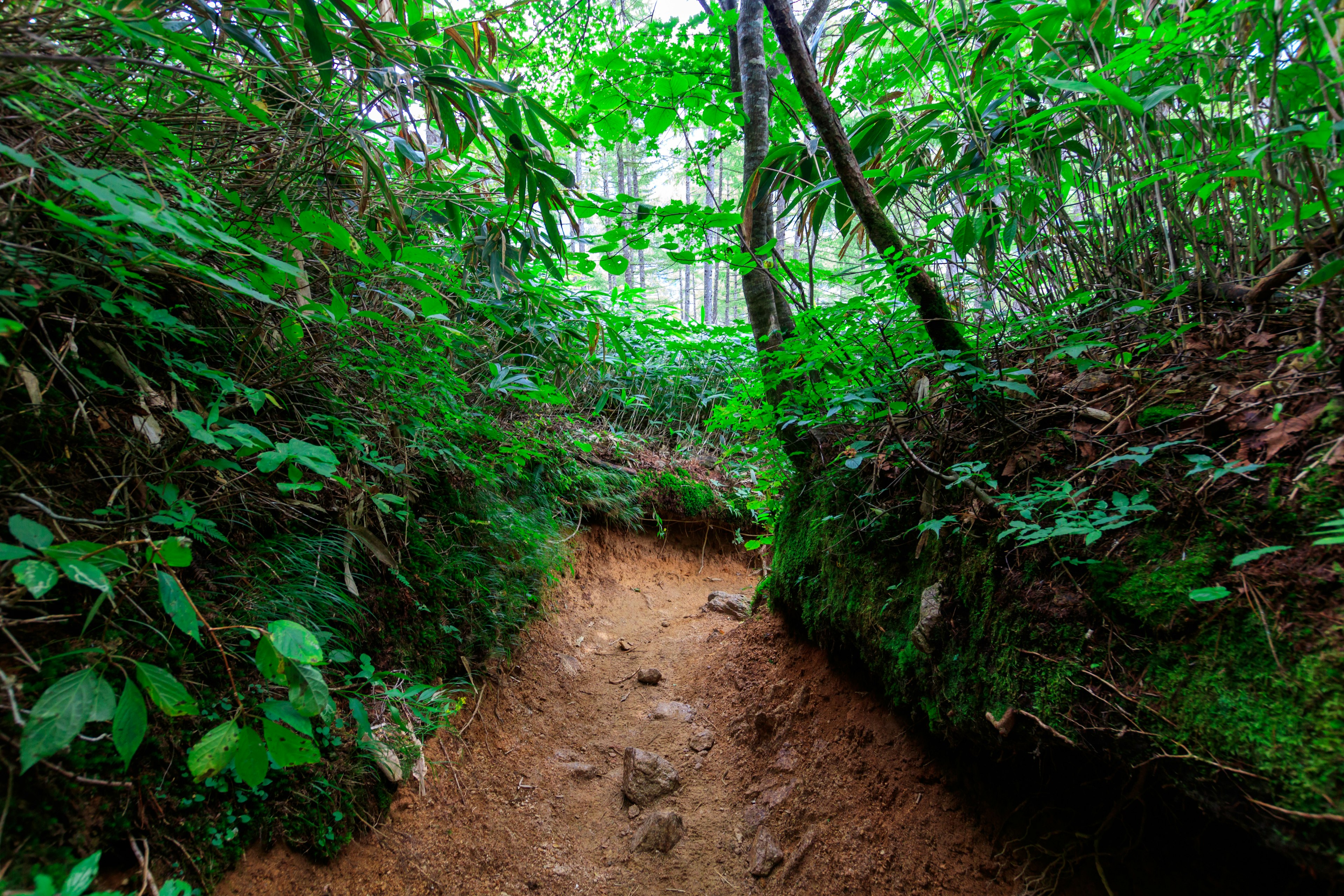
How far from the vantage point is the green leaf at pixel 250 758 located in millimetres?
1147

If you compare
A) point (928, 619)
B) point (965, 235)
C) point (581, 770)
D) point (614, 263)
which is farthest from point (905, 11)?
point (581, 770)

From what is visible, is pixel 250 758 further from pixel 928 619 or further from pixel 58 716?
pixel 928 619

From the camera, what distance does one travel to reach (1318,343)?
1317 millimetres

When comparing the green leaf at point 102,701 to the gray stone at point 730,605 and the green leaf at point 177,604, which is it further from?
the gray stone at point 730,605

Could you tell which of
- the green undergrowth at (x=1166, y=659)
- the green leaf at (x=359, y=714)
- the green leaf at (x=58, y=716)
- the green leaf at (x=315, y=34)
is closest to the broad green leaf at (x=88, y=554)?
the green leaf at (x=58, y=716)

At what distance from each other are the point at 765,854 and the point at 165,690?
7.80 ft

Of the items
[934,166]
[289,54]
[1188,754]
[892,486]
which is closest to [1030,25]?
[934,166]

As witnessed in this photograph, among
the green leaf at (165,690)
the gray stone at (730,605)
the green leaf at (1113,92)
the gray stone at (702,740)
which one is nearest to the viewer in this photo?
the green leaf at (165,690)

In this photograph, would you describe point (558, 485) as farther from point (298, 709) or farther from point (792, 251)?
point (792, 251)

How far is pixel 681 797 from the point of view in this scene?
3.01m

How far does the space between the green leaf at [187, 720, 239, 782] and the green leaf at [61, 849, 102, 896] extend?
0.17 meters

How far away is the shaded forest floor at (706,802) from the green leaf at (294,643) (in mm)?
1089

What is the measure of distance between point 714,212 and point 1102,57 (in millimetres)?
1544

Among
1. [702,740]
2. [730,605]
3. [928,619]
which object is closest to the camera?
[928,619]
